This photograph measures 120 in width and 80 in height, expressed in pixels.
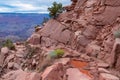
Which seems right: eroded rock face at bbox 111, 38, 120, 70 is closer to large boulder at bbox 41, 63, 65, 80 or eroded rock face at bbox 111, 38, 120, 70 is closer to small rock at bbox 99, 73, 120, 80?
small rock at bbox 99, 73, 120, 80

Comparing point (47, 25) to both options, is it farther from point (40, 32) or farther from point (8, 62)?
point (8, 62)

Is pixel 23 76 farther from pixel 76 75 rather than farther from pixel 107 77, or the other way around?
pixel 107 77

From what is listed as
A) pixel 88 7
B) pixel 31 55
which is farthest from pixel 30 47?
pixel 88 7

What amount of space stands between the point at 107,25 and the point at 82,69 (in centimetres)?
573

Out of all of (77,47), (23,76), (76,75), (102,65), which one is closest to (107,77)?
(76,75)

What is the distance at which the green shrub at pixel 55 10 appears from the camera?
27.6m

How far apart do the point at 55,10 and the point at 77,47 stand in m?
5.91

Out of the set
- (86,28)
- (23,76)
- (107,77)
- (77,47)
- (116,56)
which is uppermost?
(86,28)

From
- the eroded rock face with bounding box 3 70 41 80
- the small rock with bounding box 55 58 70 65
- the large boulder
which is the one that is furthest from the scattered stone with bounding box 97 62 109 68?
the eroded rock face with bounding box 3 70 41 80

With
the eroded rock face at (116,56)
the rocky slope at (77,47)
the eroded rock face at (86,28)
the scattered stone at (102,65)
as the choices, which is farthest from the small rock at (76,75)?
the eroded rock face at (86,28)

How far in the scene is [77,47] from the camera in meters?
23.0

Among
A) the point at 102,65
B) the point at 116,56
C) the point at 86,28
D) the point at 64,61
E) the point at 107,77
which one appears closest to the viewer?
the point at 107,77

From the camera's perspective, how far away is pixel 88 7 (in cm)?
2520

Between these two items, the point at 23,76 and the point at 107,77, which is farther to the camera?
the point at 23,76
